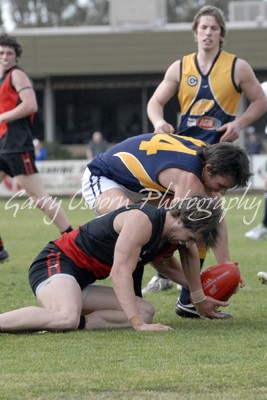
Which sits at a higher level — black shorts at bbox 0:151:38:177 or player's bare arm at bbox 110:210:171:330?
player's bare arm at bbox 110:210:171:330

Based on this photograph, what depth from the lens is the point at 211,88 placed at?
7578mm

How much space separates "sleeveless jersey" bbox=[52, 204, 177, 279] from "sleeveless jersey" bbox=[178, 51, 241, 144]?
1809mm

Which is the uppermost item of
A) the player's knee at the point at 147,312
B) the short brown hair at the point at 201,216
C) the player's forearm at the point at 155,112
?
the short brown hair at the point at 201,216

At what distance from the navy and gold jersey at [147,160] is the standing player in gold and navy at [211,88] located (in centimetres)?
70

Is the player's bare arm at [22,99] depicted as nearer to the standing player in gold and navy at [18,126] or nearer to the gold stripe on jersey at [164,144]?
the standing player in gold and navy at [18,126]

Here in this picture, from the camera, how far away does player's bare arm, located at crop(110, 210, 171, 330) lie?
19.0 feet

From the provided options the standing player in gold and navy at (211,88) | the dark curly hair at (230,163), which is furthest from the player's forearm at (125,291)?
the standing player in gold and navy at (211,88)

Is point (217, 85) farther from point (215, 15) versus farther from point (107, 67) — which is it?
point (107, 67)

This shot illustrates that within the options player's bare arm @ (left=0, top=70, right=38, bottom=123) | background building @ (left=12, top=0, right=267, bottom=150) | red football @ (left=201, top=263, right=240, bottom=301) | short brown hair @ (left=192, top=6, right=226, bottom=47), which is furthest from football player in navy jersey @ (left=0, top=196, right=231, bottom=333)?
background building @ (left=12, top=0, right=267, bottom=150)

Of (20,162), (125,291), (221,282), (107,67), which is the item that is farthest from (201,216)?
(107,67)

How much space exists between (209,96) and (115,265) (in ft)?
7.33

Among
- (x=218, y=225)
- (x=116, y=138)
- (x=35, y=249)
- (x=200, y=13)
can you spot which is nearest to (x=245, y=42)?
(x=116, y=138)

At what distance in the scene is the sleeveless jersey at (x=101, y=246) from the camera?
593 centimetres

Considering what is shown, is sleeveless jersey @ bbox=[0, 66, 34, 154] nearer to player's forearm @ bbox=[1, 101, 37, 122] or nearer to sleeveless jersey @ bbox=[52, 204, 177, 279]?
player's forearm @ bbox=[1, 101, 37, 122]
